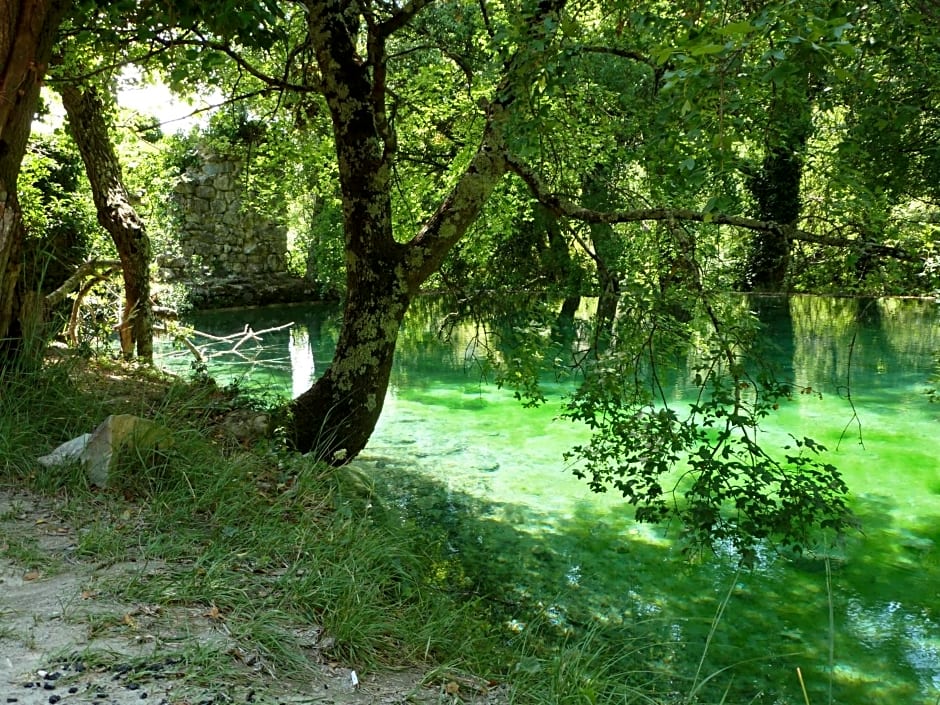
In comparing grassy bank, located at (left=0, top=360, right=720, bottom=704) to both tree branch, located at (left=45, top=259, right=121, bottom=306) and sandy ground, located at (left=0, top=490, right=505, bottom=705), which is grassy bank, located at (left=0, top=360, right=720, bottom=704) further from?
tree branch, located at (left=45, top=259, right=121, bottom=306)

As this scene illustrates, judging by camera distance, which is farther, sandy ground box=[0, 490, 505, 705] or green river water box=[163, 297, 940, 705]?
green river water box=[163, 297, 940, 705]

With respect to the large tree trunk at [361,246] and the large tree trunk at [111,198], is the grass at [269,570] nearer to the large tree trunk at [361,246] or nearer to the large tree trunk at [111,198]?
the large tree trunk at [361,246]

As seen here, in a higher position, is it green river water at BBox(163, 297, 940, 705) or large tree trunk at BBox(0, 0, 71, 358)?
large tree trunk at BBox(0, 0, 71, 358)

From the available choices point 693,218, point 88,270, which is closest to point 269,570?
point 693,218

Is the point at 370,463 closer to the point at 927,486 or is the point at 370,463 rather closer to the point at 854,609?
the point at 854,609

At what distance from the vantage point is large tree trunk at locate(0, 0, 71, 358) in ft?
13.5

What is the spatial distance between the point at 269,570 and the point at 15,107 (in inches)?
123

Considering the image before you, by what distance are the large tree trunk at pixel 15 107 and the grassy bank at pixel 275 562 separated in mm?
393

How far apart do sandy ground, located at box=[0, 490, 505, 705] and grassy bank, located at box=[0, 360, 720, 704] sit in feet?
0.16

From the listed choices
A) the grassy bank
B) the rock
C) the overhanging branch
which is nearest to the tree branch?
the grassy bank

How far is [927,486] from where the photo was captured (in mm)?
7324

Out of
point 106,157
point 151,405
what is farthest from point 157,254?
point 151,405

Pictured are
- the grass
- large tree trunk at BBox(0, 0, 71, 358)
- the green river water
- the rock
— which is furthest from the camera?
the green river water

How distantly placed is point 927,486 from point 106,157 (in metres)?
9.00
